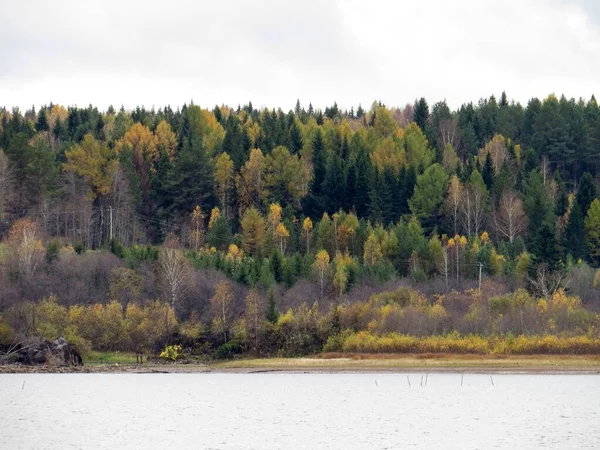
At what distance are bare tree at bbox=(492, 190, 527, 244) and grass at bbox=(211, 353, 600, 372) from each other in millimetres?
53918

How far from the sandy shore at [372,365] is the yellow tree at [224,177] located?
212ft

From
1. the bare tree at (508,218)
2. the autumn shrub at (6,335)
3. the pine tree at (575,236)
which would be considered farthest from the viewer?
the bare tree at (508,218)

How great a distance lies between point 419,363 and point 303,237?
48148 mm

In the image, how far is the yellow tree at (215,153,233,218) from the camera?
162 m

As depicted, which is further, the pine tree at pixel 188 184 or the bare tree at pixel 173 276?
the pine tree at pixel 188 184

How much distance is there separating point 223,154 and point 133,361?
227 feet

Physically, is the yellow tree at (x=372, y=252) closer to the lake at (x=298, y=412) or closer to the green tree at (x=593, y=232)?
the green tree at (x=593, y=232)

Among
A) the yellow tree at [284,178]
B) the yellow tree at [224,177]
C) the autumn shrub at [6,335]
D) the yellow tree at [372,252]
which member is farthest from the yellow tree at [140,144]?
the autumn shrub at [6,335]

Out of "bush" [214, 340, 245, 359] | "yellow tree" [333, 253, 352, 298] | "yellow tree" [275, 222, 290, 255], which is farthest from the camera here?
"yellow tree" [275, 222, 290, 255]

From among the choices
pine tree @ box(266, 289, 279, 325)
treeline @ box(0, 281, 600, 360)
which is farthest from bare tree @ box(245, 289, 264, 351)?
pine tree @ box(266, 289, 279, 325)

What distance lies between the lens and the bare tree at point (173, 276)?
110m

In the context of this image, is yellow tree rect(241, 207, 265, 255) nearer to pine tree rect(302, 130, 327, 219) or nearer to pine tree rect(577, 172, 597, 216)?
pine tree rect(302, 130, 327, 219)

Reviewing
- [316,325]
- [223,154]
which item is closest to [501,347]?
[316,325]

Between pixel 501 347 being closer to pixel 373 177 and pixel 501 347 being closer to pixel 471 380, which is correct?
pixel 471 380
